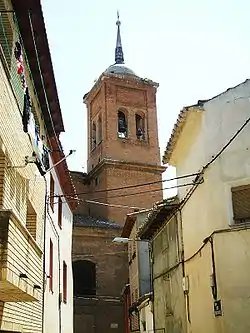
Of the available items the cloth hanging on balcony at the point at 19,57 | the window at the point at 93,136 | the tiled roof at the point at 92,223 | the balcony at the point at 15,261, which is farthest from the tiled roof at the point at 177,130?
the window at the point at 93,136

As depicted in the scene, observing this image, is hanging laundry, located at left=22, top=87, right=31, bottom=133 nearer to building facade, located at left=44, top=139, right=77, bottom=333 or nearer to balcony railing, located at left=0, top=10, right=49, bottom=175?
balcony railing, located at left=0, top=10, right=49, bottom=175

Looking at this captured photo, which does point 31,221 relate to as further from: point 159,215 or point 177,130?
point 159,215

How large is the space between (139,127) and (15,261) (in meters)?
34.4

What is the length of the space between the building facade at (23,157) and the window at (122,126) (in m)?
26.0

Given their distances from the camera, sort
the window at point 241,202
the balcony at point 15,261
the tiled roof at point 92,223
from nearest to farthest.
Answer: the balcony at point 15,261 < the window at point 241,202 < the tiled roof at point 92,223

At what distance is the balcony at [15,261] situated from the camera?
23.6 feet

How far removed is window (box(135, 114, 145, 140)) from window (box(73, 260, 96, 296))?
1093 centimetres

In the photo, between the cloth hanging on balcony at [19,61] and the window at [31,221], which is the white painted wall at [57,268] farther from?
the cloth hanging on balcony at [19,61]

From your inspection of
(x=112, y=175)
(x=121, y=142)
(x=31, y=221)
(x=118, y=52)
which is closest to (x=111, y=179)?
(x=112, y=175)

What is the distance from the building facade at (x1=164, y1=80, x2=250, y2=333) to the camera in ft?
37.4

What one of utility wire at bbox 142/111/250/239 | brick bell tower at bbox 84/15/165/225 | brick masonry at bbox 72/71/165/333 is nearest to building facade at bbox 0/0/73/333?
utility wire at bbox 142/111/250/239

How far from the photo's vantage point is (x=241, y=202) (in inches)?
473

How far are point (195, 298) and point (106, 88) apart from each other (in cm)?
2871

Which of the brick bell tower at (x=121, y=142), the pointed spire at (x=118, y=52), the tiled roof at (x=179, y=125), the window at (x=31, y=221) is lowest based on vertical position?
the window at (x=31, y=221)
